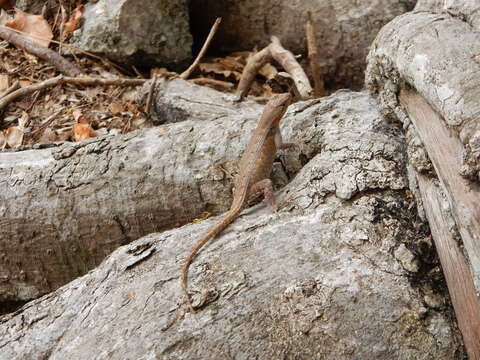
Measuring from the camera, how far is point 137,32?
471 centimetres

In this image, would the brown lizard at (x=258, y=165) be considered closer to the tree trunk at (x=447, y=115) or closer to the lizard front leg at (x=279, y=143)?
the lizard front leg at (x=279, y=143)

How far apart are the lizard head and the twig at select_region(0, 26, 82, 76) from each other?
6.43 feet

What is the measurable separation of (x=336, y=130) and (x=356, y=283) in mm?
1006

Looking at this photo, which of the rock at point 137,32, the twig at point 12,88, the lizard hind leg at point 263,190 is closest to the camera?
the lizard hind leg at point 263,190

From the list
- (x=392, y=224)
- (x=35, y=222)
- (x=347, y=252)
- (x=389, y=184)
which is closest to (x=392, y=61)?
(x=389, y=184)

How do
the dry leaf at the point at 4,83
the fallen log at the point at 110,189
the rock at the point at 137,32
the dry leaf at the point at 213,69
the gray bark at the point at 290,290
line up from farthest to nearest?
the dry leaf at the point at 213,69
the rock at the point at 137,32
the dry leaf at the point at 4,83
the fallen log at the point at 110,189
the gray bark at the point at 290,290

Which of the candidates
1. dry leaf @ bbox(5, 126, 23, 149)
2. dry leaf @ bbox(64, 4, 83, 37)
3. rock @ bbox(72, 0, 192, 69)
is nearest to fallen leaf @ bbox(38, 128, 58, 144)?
dry leaf @ bbox(5, 126, 23, 149)

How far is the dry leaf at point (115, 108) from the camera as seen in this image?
173 inches

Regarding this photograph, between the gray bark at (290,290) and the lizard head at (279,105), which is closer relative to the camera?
the gray bark at (290,290)

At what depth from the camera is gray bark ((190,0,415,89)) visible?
476cm

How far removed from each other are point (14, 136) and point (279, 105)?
7.05 ft

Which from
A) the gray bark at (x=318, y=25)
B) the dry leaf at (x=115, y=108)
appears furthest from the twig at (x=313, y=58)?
the dry leaf at (x=115, y=108)

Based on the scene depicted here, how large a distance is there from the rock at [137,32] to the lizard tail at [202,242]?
Result: 266cm

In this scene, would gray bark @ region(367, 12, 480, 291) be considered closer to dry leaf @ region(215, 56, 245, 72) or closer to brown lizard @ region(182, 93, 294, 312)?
brown lizard @ region(182, 93, 294, 312)
